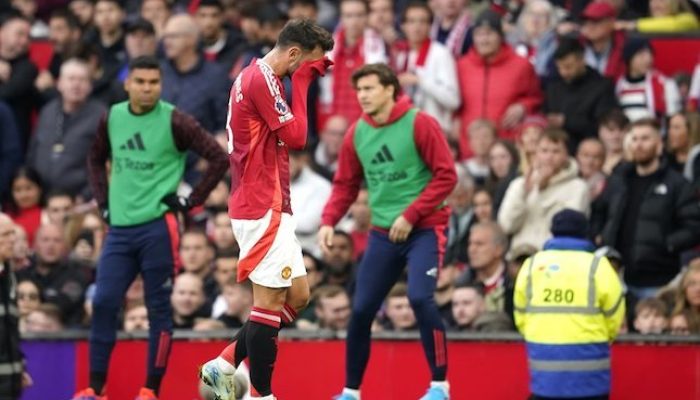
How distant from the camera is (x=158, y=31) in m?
20.5

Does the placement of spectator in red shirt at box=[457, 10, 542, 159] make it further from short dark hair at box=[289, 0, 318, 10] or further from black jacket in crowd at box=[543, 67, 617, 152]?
short dark hair at box=[289, 0, 318, 10]

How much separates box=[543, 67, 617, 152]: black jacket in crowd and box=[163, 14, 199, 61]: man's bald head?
3557 millimetres

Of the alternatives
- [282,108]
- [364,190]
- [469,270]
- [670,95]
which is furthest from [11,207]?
[282,108]

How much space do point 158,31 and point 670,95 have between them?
568 cm

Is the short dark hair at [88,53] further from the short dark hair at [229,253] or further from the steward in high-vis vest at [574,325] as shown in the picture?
the steward in high-vis vest at [574,325]

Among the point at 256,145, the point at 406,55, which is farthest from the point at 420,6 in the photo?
the point at 256,145

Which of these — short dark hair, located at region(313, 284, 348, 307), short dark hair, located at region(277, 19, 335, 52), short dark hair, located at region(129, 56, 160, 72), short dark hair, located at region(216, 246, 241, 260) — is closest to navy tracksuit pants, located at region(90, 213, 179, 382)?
short dark hair, located at region(129, 56, 160, 72)

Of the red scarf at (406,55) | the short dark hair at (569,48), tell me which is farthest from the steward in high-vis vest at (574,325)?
the red scarf at (406,55)

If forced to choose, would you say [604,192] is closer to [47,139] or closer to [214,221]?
[214,221]

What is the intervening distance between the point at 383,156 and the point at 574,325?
1.77 m

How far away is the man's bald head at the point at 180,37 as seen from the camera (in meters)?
18.6

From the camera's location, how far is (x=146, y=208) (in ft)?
45.0

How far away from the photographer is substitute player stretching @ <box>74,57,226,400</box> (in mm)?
13742

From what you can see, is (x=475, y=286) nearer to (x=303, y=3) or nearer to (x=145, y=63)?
(x=145, y=63)
